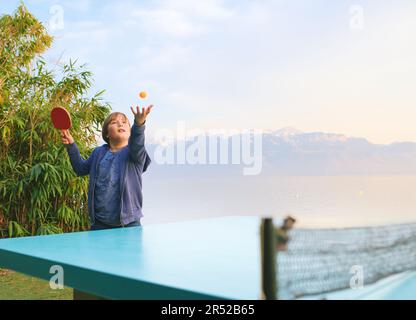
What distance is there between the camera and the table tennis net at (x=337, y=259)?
4.03 ft

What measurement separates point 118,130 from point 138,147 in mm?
347

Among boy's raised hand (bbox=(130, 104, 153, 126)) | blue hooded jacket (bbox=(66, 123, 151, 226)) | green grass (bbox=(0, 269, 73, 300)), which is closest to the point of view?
boy's raised hand (bbox=(130, 104, 153, 126))

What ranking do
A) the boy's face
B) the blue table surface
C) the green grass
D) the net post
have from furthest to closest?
the green grass, the boy's face, the blue table surface, the net post

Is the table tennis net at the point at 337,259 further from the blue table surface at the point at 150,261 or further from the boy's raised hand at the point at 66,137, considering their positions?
the boy's raised hand at the point at 66,137

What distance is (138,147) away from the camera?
3.11 meters

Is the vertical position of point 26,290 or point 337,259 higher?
point 337,259

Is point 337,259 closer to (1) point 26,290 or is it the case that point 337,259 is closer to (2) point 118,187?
(2) point 118,187

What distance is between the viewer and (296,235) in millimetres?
1255

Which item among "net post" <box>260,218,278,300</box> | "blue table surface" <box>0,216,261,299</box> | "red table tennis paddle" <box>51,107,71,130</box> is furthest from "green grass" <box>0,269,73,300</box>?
"net post" <box>260,218,278,300</box>

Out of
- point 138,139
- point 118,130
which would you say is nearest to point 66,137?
point 118,130

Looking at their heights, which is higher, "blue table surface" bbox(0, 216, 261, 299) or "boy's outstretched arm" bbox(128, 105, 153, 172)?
"boy's outstretched arm" bbox(128, 105, 153, 172)

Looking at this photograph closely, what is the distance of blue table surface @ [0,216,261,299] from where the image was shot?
1521 mm

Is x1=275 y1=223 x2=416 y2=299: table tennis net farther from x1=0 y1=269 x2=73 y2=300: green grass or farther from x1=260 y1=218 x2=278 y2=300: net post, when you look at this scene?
x1=0 y1=269 x2=73 y2=300: green grass
